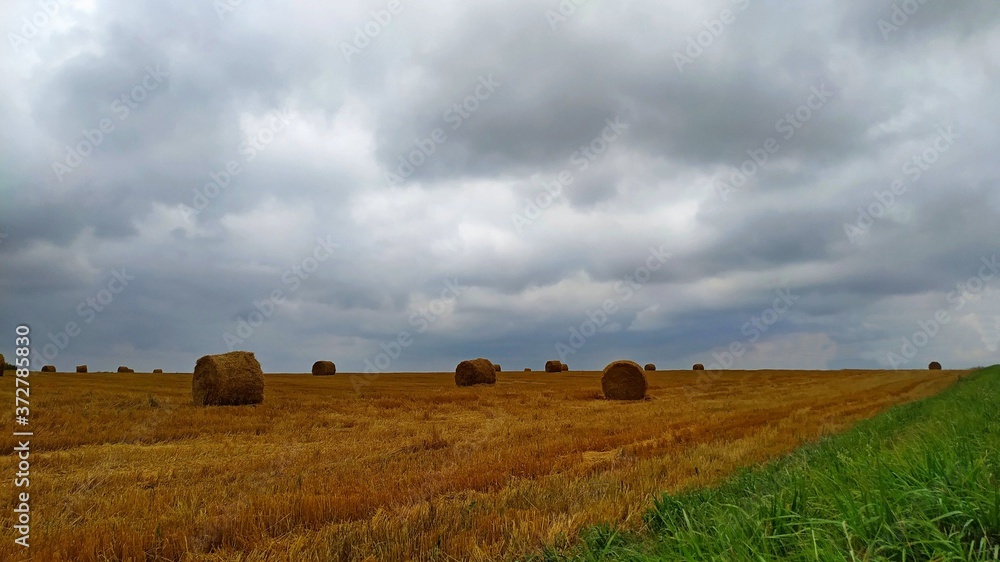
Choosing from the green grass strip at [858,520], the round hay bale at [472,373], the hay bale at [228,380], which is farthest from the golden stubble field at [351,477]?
the round hay bale at [472,373]

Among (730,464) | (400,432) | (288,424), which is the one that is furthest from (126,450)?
(730,464)

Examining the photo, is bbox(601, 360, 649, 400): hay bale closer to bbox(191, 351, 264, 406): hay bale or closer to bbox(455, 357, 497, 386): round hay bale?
bbox(455, 357, 497, 386): round hay bale

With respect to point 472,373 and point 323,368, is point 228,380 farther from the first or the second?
point 323,368

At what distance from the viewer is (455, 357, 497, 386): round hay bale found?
34812 mm

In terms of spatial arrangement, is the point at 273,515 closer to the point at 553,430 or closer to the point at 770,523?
the point at 770,523

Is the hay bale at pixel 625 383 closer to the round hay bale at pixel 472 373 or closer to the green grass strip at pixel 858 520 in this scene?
the round hay bale at pixel 472 373

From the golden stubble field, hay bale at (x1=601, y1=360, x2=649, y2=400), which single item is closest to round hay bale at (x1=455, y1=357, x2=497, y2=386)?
hay bale at (x1=601, y1=360, x2=649, y2=400)

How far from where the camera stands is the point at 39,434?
10.2 meters

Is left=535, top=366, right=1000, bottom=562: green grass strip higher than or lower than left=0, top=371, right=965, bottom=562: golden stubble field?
higher

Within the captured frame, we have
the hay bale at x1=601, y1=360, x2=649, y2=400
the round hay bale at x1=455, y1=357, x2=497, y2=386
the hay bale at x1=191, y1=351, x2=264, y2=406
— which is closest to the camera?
the hay bale at x1=191, y1=351, x2=264, y2=406

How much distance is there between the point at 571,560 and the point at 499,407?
14708 mm

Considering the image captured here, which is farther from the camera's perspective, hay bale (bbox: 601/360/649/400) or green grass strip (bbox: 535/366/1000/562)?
hay bale (bbox: 601/360/649/400)

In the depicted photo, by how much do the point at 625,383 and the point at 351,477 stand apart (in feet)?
66.4

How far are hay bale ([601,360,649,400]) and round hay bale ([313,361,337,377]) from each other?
3310cm
